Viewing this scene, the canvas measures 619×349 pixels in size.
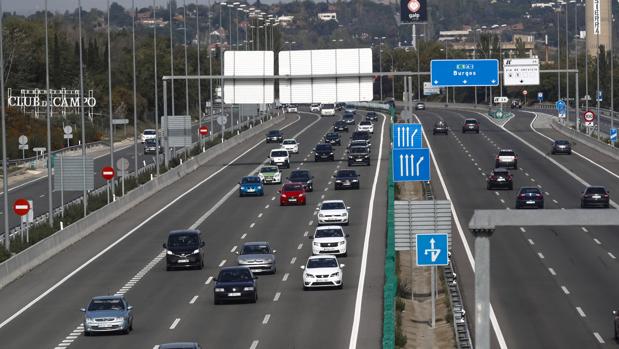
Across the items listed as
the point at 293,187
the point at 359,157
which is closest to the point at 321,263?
the point at 293,187

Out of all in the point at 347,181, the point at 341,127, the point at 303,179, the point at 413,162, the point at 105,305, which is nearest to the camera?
the point at 105,305

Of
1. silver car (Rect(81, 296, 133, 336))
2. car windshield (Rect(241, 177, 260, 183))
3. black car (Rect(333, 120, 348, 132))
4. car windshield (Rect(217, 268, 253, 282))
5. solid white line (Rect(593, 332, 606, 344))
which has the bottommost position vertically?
solid white line (Rect(593, 332, 606, 344))

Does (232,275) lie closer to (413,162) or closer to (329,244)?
(413,162)

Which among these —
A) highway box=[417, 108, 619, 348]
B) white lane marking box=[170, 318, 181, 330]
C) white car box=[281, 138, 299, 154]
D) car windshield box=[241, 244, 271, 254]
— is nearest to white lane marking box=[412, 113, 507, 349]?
highway box=[417, 108, 619, 348]

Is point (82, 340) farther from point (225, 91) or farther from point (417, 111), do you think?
point (417, 111)

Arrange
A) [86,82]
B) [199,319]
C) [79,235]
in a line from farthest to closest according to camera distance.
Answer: [86,82], [79,235], [199,319]

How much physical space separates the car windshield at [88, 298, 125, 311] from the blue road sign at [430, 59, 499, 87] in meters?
25.3

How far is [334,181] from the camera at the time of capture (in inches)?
3536

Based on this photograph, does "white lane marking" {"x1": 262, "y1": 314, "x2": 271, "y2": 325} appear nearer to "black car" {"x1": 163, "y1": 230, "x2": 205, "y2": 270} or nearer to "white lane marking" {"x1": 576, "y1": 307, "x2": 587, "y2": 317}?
"white lane marking" {"x1": 576, "y1": 307, "x2": 587, "y2": 317}

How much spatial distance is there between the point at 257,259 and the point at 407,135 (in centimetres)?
938

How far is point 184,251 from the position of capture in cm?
5572

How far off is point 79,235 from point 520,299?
2582 cm

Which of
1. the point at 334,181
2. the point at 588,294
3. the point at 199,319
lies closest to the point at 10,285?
the point at 199,319

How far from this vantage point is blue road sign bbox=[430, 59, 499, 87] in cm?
6347
